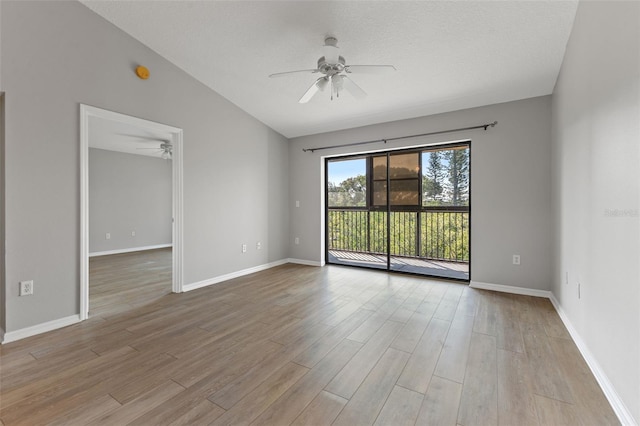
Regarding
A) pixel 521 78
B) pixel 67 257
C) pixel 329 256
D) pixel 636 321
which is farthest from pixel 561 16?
pixel 67 257

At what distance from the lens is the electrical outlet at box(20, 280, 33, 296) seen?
94.0 inches

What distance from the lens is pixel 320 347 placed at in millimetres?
2154

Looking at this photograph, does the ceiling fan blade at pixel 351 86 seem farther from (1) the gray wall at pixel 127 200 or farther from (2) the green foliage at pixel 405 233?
(1) the gray wall at pixel 127 200

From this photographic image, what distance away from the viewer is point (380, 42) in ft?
8.84

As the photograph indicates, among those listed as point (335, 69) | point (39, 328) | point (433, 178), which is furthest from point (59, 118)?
point (433, 178)

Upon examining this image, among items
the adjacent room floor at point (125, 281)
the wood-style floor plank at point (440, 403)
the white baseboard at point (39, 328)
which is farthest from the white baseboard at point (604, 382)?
the white baseboard at point (39, 328)

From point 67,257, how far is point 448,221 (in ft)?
17.5

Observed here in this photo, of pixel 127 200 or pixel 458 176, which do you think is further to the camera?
pixel 127 200

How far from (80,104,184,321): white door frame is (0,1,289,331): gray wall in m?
0.05

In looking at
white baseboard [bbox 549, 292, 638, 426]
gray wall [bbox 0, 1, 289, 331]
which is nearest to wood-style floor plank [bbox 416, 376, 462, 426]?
white baseboard [bbox 549, 292, 638, 426]

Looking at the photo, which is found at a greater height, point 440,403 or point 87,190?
point 87,190

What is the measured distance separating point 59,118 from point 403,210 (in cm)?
449

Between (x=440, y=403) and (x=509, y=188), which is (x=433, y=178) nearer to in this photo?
(x=509, y=188)

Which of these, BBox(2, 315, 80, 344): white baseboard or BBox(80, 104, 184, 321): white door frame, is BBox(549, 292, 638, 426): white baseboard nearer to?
BBox(80, 104, 184, 321): white door frame
